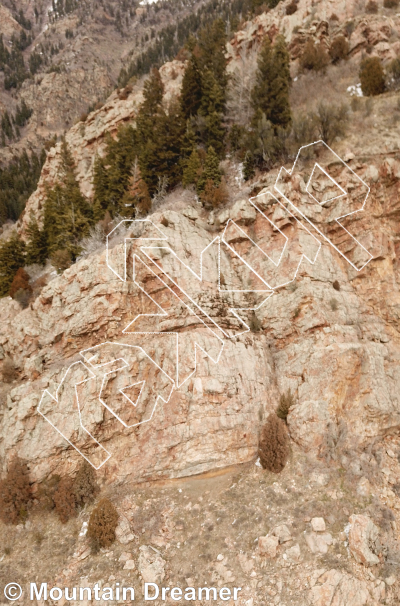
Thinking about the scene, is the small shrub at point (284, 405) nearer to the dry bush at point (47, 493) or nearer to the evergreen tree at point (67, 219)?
the dry bush at point (47, 493)

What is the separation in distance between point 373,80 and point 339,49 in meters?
7.14

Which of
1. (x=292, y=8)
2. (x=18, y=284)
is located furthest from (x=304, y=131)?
(x=292, y=8)

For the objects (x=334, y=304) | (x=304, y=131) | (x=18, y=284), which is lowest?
(x=334, y=304)

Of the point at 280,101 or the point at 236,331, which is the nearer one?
the point at 236,331

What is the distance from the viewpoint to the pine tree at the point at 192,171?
745 inches

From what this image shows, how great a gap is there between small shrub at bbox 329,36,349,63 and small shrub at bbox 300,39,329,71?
2.69ft

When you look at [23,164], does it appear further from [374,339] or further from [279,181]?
[374,339]

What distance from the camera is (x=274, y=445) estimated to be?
1145 centimetres

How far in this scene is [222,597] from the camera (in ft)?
28.2

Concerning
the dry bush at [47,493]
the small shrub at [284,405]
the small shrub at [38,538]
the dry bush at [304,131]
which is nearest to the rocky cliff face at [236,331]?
the small shrub at [284,405]

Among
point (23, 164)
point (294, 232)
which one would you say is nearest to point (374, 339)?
point (294, 232)

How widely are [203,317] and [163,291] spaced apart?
202 cm

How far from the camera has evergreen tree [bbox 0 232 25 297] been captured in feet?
66.5

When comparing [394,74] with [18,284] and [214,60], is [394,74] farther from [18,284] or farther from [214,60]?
[18,284]
